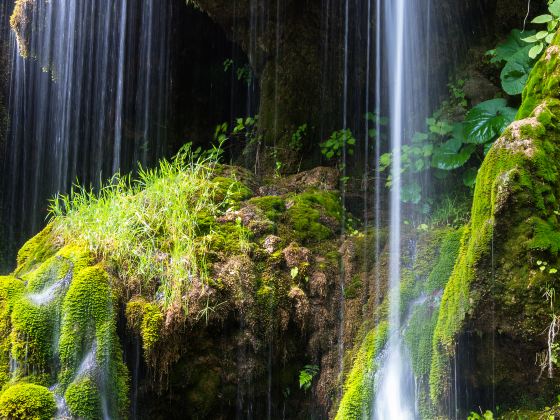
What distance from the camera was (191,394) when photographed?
491 cm

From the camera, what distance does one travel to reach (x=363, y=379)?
466 cm

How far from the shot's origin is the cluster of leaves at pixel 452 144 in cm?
657

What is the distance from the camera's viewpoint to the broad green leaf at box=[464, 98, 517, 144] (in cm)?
652

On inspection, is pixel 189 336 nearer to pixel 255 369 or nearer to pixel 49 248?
pixel 255 369

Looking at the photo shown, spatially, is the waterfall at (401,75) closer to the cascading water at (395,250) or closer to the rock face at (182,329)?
the cascading water at (395,250)

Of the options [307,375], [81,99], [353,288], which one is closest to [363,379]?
[307,375]

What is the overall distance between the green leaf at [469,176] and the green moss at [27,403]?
14.5ft

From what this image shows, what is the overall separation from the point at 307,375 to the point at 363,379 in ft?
1.68

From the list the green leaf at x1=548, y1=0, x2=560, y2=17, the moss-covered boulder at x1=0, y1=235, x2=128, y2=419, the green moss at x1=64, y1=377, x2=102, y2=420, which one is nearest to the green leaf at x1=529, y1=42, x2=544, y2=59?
the green leaf at x1=548, y1=0, x2=560, y2=17

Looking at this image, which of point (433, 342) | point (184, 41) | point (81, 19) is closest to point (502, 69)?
point (433, 342)

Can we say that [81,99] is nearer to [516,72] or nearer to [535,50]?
[516,72]

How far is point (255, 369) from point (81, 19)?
7.30 m

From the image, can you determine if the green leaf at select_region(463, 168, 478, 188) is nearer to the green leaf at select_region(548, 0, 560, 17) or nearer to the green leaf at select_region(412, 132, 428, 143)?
the green leaf at select_region(412, 132, 428, 143)

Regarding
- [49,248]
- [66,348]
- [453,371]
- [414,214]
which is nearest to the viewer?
[453,371]
